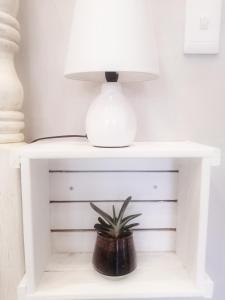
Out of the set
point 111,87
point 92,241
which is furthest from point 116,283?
point 111,87

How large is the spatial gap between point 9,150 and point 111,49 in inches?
11.7

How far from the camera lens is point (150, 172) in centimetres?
70

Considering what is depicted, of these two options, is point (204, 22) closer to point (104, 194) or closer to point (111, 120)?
point (111, 120)

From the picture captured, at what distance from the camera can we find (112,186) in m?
0.70

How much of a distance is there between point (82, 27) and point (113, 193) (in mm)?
412

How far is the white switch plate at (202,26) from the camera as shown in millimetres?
661

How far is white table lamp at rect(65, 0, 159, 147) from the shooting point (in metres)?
0.48

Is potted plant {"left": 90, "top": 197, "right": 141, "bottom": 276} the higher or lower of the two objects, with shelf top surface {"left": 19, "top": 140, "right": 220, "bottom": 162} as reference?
lower

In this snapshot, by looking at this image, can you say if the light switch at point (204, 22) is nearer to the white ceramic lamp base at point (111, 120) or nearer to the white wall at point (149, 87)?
the white wall at point (149, 87)

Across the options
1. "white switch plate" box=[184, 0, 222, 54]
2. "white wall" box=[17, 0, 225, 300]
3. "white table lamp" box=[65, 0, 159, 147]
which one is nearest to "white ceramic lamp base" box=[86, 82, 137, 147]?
"white table lamp" box=[65, 0, 159, 147]

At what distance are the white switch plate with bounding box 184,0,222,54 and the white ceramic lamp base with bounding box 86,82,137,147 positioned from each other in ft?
0.86

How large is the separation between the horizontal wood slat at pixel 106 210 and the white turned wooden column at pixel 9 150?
0.13 meters

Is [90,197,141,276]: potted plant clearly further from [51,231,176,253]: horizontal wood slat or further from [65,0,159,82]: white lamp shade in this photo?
[65,0,159,82]: white lamp shade

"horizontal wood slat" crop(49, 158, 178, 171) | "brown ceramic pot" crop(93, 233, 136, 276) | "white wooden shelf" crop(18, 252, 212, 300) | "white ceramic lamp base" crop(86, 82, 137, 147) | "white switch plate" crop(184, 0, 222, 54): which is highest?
"white switch plate" crop(184, 0, 222, 54)
